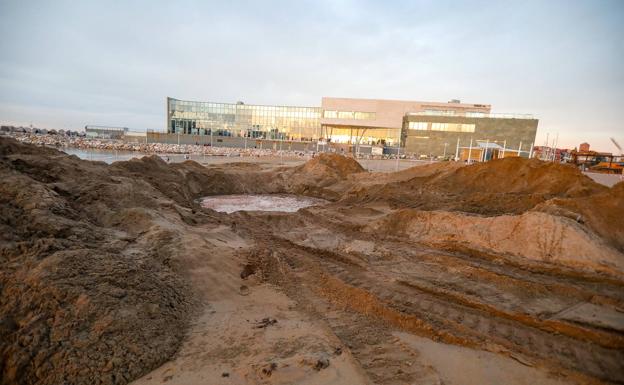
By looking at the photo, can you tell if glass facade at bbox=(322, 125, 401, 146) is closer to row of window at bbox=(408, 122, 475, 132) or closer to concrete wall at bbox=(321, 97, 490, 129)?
concrete wall at bbox=(321, 97, 490, 129)

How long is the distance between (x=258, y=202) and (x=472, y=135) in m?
40.4

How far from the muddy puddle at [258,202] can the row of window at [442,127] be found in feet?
118

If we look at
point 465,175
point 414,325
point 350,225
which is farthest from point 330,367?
point 465,175

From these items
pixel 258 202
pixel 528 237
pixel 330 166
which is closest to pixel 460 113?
pixel 330 166

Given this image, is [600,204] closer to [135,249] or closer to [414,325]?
[414,325]

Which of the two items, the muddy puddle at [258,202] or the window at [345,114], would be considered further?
the window at [345,114]

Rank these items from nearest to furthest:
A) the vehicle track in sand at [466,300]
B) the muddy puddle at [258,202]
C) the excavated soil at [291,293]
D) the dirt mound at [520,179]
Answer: the excavated soil at [291,293] → the vehicle track in sand at [466,300] → the dirt mound at [520,179] → the muddy puddle at [258,202]

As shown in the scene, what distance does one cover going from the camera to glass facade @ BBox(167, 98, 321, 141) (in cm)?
5809

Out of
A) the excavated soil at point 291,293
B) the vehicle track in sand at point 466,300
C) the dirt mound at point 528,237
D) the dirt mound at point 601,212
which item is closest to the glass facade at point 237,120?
the excavated soil at point 291,293

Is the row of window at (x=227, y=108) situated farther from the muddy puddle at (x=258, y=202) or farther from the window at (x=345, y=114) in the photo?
the muddy puddle at (x=258, y=202)

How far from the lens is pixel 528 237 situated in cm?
748

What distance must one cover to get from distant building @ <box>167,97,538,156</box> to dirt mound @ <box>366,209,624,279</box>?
108 ft

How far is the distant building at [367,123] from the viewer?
44.5m


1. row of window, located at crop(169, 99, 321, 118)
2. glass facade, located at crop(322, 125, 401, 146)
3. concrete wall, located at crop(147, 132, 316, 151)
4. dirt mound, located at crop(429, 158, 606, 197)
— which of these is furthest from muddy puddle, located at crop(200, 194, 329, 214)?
row of window, located at crop(169, 99, 321, 118)
